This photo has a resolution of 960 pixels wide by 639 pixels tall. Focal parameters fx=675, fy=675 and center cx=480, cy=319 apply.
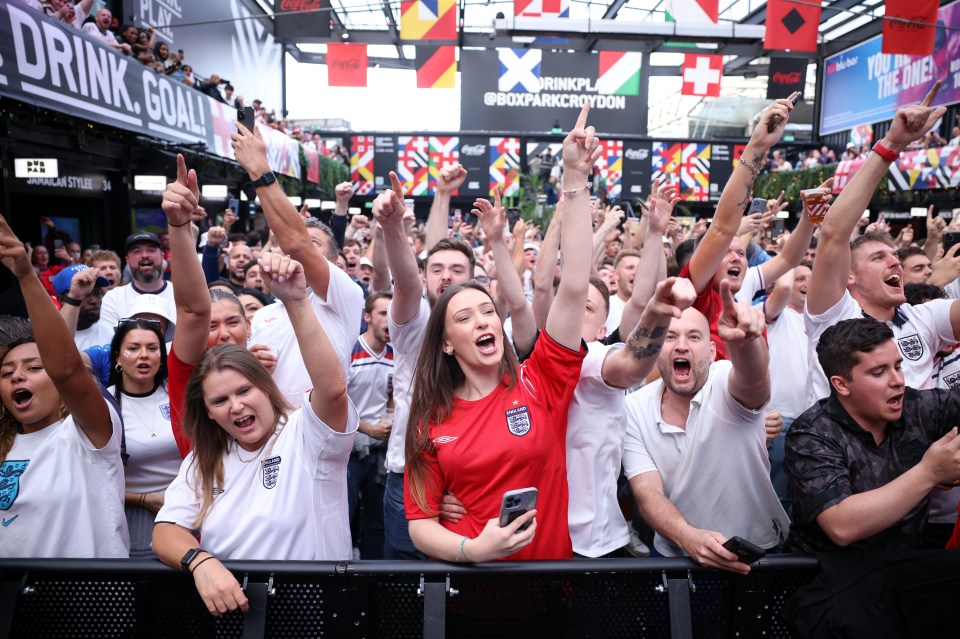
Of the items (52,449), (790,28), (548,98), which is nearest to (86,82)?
(52,449)

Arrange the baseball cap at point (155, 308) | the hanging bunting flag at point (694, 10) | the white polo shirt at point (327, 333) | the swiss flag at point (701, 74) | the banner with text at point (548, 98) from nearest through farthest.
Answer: the white polo shirt at point (327, 333)
the baseball cap at point (155, 308)
the hanging bunting flag at point (694, 10)
the swiss flag at point (701, 74)
the banner with text at point (548, 98)

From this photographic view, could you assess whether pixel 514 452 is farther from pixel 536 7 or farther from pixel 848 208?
pixel 536 7

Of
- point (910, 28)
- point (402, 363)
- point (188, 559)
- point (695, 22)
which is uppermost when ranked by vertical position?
point (695, 22)

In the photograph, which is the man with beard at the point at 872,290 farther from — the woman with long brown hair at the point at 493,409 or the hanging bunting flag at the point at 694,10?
the hanging bunting flag at the point at 694,10

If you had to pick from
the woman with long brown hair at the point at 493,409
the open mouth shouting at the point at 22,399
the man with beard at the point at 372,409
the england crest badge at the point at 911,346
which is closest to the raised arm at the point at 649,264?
the woman with long brown hair at the point at 493,409

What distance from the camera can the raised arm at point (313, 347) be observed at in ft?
6.19

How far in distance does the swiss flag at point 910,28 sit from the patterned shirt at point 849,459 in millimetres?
8744

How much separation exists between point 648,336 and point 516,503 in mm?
590

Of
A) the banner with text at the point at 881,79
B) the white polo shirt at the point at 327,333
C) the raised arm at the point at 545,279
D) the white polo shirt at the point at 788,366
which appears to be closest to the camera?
the white polo shirt at the point at 327,333

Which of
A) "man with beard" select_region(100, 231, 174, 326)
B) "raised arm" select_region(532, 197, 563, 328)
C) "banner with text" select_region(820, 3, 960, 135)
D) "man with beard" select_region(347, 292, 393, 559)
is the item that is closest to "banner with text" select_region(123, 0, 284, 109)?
"man with beard" select_region(100, 231, 174, 326)

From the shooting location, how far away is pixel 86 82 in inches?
255

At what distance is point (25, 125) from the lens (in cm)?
689

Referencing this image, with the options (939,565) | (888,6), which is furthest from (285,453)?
(888,6)

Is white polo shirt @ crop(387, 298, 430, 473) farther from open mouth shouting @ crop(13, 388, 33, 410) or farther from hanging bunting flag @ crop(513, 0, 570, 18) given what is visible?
hanging bunting flag @ crop(513, 0, 570, 18)
